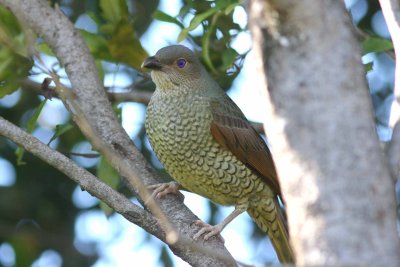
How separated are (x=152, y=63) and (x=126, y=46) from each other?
188mm

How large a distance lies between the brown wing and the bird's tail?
102mm

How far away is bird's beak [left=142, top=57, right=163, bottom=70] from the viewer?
4.56 meters

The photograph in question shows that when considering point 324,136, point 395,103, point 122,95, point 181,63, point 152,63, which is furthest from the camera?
point 181,63

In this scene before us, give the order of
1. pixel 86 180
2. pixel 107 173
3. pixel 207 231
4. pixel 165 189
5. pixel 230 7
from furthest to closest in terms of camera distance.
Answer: pixel 107 173, pixel 165 189, pixel 207 231, pixel 230 7, pixel 86 180

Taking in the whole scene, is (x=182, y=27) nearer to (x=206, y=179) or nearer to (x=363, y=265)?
(x=206, y=179)

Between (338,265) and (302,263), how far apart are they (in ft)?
0.35

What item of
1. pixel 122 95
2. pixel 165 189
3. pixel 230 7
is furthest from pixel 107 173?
pixel 230 7

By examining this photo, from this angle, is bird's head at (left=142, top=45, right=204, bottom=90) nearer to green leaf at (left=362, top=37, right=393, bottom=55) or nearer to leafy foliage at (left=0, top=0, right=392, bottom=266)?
leafy foliage at (left=0, top=0, right=392, bottom=266)

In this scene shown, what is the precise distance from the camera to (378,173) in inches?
70.5

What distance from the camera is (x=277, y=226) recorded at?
15.3 ft

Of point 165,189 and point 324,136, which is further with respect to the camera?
point 165,189

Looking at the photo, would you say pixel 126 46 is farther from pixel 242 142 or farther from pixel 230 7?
pixel 230 7

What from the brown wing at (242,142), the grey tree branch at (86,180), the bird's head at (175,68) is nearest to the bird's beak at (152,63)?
the bird's head at (175,68)

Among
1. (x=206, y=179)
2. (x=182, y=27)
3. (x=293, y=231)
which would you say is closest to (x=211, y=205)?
(x=206, y=179)
